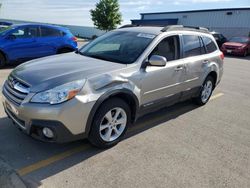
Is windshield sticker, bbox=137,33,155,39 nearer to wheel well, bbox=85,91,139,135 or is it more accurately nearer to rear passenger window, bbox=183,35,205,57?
rear passenger window, bbox=183,35,205,57

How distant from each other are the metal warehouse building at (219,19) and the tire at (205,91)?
20.2 metres

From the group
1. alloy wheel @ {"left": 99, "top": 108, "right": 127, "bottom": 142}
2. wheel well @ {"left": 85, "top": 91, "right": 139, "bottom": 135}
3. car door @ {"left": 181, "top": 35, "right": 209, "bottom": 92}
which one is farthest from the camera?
car door @ {"left": 181, "top": 35, "right": 209, "bottom": 92}

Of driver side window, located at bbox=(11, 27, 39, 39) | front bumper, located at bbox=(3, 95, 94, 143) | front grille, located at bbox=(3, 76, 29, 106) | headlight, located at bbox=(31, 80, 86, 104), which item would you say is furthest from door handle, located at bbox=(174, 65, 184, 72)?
driver side window, located at bbox=(11, 27, 39, 39)

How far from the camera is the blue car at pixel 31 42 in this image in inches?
340

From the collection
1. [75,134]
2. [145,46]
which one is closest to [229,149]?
[145,46]

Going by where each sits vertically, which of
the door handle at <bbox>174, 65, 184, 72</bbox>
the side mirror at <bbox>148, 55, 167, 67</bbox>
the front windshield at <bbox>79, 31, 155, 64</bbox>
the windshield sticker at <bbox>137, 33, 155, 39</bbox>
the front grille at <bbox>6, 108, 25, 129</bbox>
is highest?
the windshield sticker at <bbox>137, 33, 155, 39</bbox>

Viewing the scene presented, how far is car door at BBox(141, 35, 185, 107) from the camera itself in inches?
156

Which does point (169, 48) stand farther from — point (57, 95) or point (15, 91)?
point (15, 91)

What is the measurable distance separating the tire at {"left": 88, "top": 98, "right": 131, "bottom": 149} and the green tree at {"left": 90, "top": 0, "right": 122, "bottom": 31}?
36.7 meters

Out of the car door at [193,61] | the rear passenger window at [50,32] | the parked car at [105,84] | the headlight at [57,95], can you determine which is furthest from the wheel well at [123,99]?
the rear passenger window at [50,32]

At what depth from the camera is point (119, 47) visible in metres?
4.32

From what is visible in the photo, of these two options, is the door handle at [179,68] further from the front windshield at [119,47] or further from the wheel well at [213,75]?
the wheel well at [213,75]

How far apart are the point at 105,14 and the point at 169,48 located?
36.5 m

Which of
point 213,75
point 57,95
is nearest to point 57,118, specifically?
point 57,95
